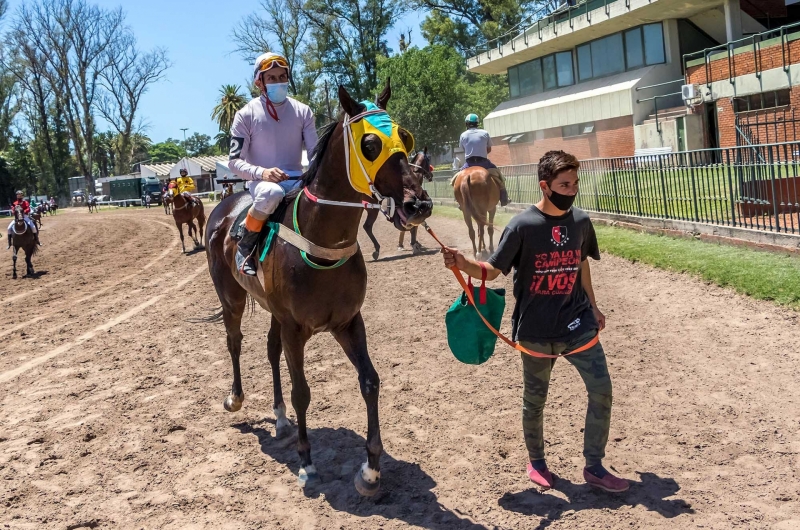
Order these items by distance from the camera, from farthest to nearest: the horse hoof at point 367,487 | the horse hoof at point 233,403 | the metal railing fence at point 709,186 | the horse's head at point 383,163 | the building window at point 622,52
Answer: the building window at point 622,52 → the metal railing fence at point 709,186 → the horse hoof at point 233,403 → the horse hoof at point 367,487 → the horse's head at point 383,163

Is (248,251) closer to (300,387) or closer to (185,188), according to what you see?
(300,387)

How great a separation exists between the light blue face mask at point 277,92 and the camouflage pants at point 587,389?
8.87ft

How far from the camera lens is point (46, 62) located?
66625 mm

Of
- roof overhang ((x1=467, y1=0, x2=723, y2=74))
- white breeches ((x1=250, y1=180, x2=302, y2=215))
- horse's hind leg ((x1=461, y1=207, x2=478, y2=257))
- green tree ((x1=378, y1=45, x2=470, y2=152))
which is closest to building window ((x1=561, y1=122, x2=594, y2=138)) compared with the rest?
roof overhang ((x1=467, y1=0, x2=723, y2=74))

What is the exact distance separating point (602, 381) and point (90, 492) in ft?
12.0

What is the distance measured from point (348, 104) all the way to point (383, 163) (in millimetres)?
509

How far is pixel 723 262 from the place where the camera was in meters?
10.1

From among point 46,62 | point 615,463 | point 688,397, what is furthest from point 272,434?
point 46,62

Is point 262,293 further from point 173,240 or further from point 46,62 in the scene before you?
point 46,62

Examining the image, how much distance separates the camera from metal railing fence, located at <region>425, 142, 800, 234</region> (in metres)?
10.6

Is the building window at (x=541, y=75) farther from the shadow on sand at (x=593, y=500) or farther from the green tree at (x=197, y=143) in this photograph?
the green tree at (x=197, y=143)

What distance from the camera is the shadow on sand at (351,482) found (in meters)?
4.52

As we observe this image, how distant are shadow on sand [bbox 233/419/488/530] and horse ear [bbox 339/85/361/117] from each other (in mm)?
2484

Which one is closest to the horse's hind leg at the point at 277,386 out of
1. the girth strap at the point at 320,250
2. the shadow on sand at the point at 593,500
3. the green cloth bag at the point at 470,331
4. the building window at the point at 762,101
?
the girth strap at the point at 320,250
